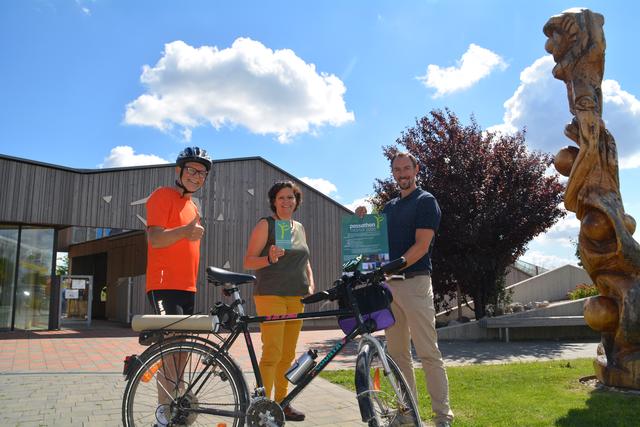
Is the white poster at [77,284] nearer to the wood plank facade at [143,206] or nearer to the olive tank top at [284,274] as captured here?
the wood plank facade at [143,206]

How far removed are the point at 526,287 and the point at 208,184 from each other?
1368cm

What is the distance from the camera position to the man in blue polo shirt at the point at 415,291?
3.98 metres

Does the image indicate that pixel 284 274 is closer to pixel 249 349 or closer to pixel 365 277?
pixel 249 349

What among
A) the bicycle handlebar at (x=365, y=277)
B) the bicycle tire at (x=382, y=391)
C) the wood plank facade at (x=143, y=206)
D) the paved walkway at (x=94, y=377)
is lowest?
the paved walkway at (x=94, y=377)

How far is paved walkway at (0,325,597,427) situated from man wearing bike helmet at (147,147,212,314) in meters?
0.73

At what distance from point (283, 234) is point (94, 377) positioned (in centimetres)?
439

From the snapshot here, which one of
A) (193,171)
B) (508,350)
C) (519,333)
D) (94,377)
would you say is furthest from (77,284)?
→ (193,171)

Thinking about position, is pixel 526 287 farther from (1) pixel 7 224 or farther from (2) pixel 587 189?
(1) pixel 7 224

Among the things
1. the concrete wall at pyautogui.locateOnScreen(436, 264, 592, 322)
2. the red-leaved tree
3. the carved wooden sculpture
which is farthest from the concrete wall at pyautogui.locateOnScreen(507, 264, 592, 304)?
the carved wooden sculpture

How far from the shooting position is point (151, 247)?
3.74 m

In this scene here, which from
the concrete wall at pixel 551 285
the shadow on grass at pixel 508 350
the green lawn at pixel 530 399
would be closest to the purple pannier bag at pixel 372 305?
the green lawn at pixel 530 399

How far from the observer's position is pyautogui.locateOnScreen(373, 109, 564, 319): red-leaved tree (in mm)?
13984

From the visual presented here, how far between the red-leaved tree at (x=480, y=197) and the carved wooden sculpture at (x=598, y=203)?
7415 millimetres

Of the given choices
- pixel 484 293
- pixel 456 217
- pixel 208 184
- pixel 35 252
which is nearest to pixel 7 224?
pixel 35 252
